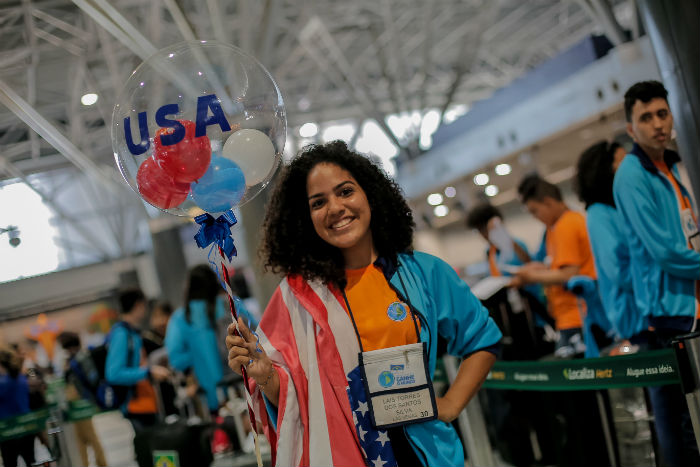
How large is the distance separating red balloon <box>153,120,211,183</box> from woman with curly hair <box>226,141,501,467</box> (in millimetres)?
324

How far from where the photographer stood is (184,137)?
1.96m

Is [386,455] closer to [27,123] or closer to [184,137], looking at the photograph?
[184,137]

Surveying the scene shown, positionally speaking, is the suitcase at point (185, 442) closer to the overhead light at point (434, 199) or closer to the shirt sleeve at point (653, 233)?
the shirt sleeve at point (653, 233)

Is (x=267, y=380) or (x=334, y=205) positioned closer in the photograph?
(x=267, y=380)

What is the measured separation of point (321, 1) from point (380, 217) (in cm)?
1433

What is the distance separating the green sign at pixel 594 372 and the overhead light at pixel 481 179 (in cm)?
1062

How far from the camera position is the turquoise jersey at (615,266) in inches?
121

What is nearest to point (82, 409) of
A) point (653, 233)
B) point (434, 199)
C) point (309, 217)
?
point (309, 217)

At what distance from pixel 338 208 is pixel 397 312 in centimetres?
36

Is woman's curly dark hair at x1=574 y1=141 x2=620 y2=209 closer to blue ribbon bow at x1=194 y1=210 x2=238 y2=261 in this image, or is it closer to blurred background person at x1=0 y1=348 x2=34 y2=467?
blue ribbon bow at x1=194 y1=210 x2=238 y2=261

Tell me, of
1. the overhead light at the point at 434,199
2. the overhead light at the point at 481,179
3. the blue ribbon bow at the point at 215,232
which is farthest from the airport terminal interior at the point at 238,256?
the overhead light at the point at 434,199

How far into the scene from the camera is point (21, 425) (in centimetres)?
407

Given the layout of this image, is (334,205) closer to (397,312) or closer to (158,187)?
(397,312)

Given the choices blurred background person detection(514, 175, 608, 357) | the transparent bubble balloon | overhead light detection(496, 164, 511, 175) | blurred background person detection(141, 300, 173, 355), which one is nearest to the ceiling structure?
the transparent bubble balloon
